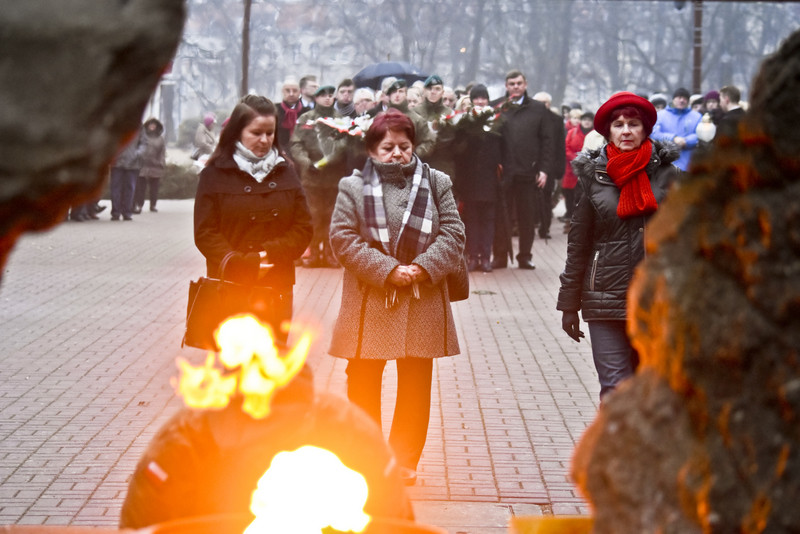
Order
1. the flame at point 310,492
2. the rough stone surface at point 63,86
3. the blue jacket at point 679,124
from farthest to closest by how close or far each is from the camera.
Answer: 1. the blue jacket at point 679,124
2. the flame at point 310,492
3. the rough stone surface at point 63,86

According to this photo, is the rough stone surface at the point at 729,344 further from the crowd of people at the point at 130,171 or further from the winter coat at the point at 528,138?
the crowd of people at the point at 130,171

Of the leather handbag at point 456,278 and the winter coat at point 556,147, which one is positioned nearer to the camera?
the leather handbag at point 456,278

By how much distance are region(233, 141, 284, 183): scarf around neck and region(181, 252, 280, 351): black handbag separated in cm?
53

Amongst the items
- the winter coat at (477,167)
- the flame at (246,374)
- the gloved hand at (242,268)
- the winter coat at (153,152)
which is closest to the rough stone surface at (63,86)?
the flame at (246,374)

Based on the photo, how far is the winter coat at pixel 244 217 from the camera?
19.9ft

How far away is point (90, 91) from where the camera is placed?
1715 mm

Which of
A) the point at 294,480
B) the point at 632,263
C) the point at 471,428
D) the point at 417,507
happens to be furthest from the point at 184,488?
the point at 471,428

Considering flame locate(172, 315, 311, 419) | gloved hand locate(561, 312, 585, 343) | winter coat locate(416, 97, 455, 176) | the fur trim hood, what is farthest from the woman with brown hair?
winter coat locate(416, 97, 455, 176)

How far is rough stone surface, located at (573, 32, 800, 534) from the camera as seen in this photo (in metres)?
1.79

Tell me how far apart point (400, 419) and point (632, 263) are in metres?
1.32

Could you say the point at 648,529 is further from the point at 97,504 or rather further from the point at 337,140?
the point at 337,140

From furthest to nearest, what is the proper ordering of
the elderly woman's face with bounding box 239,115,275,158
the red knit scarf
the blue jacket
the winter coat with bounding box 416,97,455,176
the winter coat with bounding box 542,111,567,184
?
1. the blue jacket
2. the winter coat with bounding box 542,111,567,184
3. the winter coat with bounding box 416,97,455,176
4. the elderly woman's face with bounding box 239,115,275,158
5. the red knit scarf

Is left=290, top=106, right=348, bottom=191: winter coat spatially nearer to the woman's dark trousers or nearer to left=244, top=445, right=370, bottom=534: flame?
the woman's dark trousers

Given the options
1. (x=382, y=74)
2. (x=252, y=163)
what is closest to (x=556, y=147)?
(x=382, y=74)
